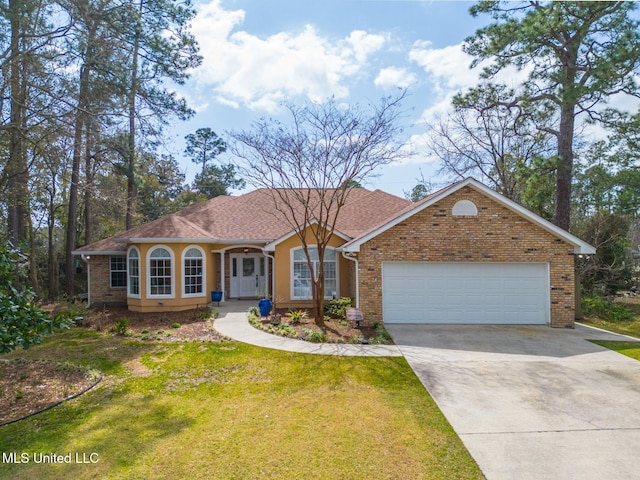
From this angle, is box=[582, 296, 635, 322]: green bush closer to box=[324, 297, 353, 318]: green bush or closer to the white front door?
box=[324, 297, 353, 318]: green bush

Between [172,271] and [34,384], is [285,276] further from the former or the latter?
[34,384]

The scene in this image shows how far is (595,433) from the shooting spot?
512 cm

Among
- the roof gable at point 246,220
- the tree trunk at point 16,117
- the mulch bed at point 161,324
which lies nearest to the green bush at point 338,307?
the roof gable at point 246,220

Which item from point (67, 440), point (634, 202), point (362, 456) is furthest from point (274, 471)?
point (634, 202)

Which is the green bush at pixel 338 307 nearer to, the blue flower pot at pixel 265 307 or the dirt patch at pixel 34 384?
the blue flower pot at pixel 265 307

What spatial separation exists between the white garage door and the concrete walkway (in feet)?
8.64

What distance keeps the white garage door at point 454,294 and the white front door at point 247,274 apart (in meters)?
7.43

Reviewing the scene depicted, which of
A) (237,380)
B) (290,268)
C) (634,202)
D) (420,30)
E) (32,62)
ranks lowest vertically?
(237,380)

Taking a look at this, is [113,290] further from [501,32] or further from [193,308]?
[501,32]

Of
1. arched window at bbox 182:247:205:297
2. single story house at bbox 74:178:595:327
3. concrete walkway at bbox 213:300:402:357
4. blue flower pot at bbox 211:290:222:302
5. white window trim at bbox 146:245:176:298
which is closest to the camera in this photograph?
concrete walkway at bbox 213:300:402:357

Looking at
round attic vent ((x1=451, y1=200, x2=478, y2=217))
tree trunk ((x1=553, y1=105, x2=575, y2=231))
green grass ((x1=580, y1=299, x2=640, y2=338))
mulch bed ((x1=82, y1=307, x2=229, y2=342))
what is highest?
tree trunk ((x1=553, y1=105, x2=575, y2=231))

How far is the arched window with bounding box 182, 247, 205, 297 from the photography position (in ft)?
47.9

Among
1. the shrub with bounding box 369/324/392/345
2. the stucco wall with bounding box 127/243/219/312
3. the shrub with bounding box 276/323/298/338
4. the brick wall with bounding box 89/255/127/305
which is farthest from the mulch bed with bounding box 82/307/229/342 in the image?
the shrub with bounding box 369/324/392/345

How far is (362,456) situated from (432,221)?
8452 millimetres
